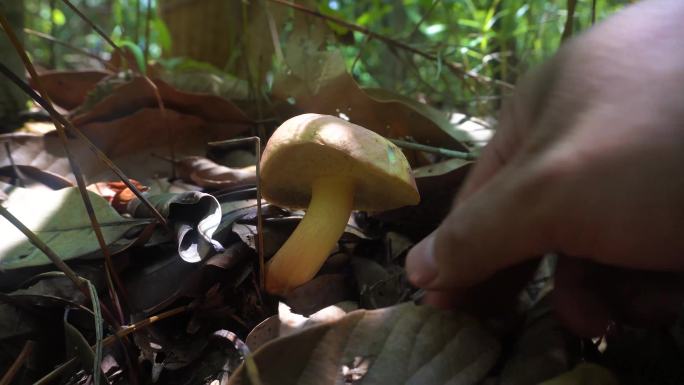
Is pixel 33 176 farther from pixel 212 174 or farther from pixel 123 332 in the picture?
pixel 123 332

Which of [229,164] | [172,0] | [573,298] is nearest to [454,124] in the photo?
[229,164]

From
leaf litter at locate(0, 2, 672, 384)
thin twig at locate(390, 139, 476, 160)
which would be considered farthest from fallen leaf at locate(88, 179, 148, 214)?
thin twig at locate(390, 139, 476, 160)

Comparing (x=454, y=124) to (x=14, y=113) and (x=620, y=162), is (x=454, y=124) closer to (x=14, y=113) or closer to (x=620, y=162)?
(x=620, y=162)

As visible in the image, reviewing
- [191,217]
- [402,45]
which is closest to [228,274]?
[191,217]

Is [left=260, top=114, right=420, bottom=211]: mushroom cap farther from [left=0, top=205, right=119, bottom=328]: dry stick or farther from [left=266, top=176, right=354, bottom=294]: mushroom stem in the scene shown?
[left=0, top=205, right=119, bottom=328]: dry stick

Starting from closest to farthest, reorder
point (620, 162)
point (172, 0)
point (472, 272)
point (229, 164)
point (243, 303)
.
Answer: point (620, 162) < point (472, 272) < point (243, 303) < point (229, 164) < point (172, 0)
